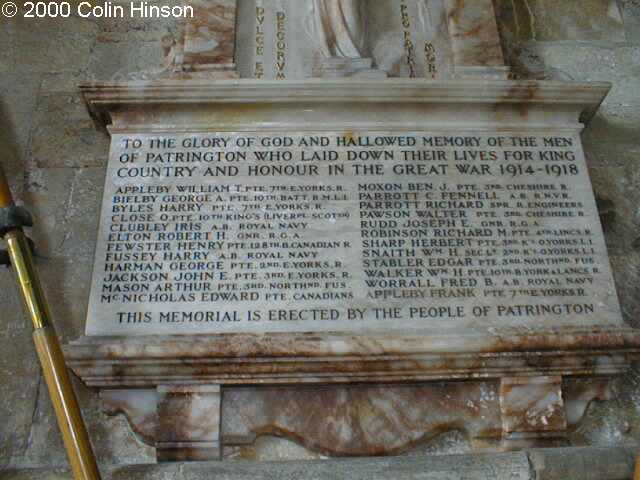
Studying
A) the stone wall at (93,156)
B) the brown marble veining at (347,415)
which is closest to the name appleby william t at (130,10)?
the stone wall at (93,156)

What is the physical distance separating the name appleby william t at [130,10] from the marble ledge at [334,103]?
2.85 feet

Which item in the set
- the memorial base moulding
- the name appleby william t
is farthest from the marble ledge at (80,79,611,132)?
the name appleby william t

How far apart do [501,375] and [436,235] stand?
0.74 m

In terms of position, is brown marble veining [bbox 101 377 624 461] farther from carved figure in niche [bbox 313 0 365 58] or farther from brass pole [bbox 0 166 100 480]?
carved figure in niche [bbox 313 0 365 58]

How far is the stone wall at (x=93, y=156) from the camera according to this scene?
12.1 feet

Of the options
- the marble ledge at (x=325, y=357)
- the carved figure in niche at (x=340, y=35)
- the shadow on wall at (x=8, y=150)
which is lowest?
the marble ledge at (x=325, y=357)

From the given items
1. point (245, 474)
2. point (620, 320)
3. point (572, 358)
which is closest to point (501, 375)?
point (572, 358)

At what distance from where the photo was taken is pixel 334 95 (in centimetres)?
428

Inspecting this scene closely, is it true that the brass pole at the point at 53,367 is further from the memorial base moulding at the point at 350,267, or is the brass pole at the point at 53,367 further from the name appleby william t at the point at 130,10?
the name appleby william t at the point at 130,10

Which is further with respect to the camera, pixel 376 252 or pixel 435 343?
pixel 376 252

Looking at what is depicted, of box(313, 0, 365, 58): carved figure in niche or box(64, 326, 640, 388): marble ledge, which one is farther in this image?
box(313, 0, 365, 58): carved figure in niche

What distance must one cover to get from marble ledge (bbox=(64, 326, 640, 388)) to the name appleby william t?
2199mm

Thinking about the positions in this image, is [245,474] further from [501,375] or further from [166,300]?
[501,375]

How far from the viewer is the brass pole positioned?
3.17m
